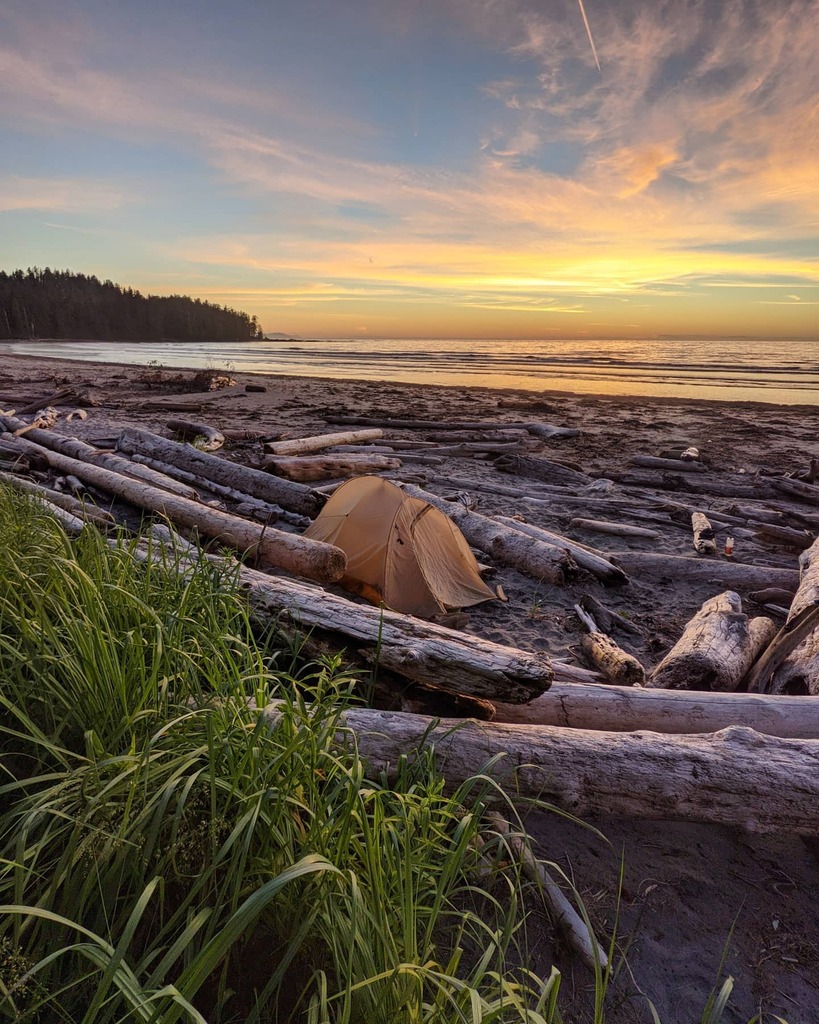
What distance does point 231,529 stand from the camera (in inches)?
243

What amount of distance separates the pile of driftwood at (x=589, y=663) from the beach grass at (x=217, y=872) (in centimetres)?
43

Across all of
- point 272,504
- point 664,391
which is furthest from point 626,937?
point 664,391

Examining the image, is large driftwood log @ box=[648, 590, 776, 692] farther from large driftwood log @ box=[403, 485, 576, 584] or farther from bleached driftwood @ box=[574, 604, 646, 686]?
large driftwood log @ box=[403, 485, 576, 584]

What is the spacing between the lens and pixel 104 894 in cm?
175

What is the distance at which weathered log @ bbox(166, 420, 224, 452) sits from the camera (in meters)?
11.4

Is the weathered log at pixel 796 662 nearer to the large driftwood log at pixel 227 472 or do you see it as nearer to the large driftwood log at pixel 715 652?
the large driftwood log at pixel 715 652

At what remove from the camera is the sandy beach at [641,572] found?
2201 millimetres

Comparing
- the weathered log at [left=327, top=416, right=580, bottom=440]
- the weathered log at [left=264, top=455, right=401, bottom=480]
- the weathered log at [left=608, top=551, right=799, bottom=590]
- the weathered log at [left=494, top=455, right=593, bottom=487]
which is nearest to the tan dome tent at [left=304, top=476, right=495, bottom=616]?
the weathered log at [left=608, top=551, right=799, bottom=590]

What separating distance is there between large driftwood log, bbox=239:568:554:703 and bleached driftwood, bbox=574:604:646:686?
1.31 m

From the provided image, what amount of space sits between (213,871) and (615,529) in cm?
705

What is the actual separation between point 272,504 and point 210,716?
6.07m

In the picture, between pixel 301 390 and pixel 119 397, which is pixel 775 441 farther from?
pixel 119 397

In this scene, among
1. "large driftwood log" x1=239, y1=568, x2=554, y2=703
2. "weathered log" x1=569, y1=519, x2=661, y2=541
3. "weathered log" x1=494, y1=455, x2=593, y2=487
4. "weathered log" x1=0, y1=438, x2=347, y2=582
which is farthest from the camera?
"weathered log" x1=494, y1=455, x2=593, y2=487

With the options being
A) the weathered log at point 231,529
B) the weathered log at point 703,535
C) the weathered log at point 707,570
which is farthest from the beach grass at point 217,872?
the weathered log at point 703,535
